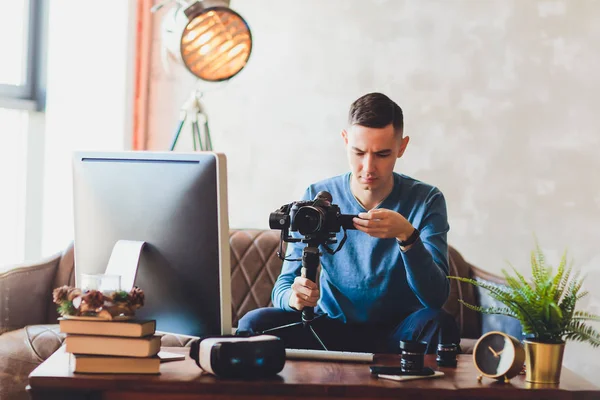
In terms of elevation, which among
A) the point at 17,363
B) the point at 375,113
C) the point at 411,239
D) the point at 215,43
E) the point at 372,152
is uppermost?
the point at 215,43

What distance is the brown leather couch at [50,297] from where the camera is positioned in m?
2.58

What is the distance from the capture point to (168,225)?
153 cm

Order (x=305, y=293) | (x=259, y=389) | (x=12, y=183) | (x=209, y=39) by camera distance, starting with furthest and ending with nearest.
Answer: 1. (x=12, y=183)
2. (x=209, y=39)
3. (x=305, y=293)
4. (x=259, y=389)

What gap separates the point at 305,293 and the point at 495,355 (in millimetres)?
460

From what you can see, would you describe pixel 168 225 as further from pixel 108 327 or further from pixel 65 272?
pixel 65 272

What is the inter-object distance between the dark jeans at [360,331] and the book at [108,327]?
0.49 meters

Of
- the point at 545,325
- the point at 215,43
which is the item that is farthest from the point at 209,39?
the point at 545,325

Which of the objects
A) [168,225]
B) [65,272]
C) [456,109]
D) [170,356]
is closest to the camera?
[168,225]

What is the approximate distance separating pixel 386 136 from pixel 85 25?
1767 mm

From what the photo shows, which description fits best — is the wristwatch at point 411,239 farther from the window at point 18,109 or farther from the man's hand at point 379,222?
the window at point 18,109

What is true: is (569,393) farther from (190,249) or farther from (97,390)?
(97,390)

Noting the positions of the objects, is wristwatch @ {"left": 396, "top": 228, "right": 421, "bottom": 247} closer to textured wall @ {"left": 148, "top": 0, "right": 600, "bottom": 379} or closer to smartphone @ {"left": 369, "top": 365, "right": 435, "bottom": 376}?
smartphone @ {"left": 369, "top": 365, "right": 435, "bottom": 376}

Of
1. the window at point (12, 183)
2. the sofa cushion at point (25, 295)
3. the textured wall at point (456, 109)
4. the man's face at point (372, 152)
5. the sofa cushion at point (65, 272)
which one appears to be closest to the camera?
the man's face at point (372, 152)

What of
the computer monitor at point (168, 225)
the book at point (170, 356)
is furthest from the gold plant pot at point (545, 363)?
the book at point (170, 356)
